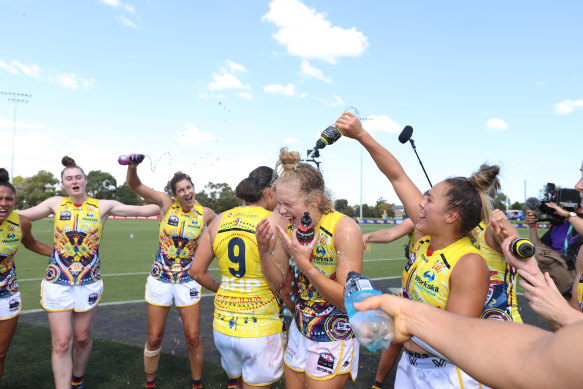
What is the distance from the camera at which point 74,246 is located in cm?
478

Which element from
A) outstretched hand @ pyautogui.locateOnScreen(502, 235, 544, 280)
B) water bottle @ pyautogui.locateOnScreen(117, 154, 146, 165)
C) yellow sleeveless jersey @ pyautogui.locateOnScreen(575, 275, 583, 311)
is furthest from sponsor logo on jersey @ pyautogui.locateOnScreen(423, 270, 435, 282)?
water bottle @ pyautogui.locateOnScreen(117, 154, 146, 165)

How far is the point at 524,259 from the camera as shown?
2.15 metres

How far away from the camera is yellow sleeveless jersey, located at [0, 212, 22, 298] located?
4.45 meters

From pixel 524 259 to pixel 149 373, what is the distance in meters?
4.43

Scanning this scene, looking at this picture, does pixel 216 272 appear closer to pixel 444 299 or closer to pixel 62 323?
pixel 62 323

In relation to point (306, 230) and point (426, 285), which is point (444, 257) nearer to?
point (426, 285)

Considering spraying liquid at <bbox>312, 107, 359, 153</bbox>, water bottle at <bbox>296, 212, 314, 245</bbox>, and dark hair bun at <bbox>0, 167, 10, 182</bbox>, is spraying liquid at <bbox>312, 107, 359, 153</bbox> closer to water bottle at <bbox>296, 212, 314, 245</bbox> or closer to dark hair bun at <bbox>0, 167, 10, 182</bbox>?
water bottle at <bbox>296, 212, 314, 245</bbox>

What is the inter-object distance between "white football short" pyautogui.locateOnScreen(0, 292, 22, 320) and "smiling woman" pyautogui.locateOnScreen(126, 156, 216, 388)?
1491mm

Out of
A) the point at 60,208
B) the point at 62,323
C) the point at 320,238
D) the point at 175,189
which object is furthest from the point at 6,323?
the point at 320,238

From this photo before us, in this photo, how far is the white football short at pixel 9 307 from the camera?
434 cm

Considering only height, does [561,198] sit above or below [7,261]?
above

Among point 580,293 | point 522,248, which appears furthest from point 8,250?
point 580,293

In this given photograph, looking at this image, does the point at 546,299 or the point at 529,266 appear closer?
the point at 546,299

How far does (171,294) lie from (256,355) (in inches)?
86.9
